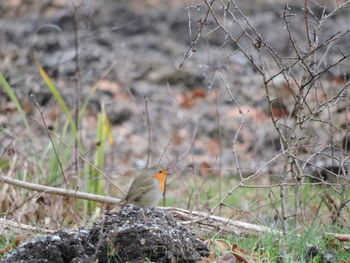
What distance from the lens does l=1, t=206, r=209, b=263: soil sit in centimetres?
335

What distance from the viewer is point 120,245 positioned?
3.47 metres

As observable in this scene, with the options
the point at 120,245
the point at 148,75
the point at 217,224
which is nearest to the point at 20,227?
the point at 120,245

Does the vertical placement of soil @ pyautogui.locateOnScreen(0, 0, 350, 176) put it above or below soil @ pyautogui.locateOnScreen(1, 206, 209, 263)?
above

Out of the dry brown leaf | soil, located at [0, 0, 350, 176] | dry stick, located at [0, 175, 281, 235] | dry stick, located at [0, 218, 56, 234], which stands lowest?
the dry brown leaf

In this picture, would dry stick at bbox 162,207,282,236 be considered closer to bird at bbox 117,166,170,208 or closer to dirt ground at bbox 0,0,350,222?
bird at bbox 117,166,170,208

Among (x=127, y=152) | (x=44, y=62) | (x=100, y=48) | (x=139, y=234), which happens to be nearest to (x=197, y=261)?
(x=139, y=234)

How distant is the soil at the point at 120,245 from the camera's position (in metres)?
3.35

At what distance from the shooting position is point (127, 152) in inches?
350

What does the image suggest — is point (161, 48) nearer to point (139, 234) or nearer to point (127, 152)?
point (127, 152)

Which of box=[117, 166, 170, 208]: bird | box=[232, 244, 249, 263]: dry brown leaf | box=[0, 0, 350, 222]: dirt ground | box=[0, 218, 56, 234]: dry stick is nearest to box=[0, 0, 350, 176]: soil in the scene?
box=[0, 0, 350, 222]: dirt ground

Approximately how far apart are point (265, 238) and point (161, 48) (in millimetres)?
7506

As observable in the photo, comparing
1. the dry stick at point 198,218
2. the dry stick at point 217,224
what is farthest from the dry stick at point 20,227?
the dry stick at point 217,224

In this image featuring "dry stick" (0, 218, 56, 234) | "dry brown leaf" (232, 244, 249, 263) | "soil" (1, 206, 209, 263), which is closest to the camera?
"soil" (1, 206, 209, 263)

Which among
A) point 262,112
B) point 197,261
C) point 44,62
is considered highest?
point 44,62
